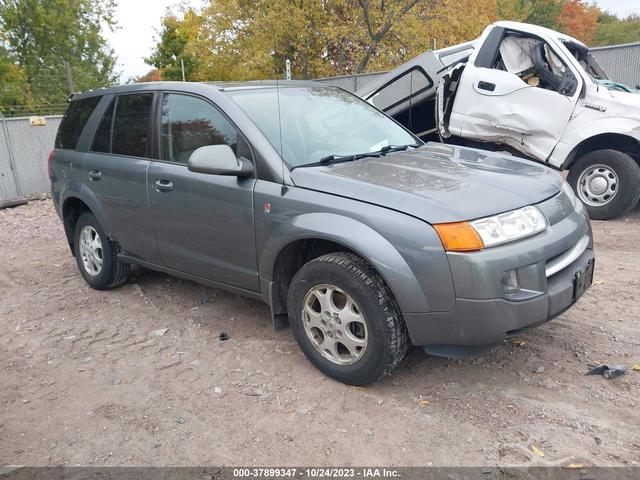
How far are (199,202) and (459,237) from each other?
1.84 metres

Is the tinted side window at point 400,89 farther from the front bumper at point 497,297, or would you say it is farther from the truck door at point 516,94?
the front bumper at point 497,297

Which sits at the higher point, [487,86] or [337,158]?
[487,86]

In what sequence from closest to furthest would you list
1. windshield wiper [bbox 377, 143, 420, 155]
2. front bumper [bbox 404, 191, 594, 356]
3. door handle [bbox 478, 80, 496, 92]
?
front bumper [bbox 404, 191, 594, 356] → windshield wiper [bbox 377, 143, 420, 155] → door handle [bbox 478, 80, 496, 92]

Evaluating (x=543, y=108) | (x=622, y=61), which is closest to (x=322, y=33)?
(x=622, y=61)

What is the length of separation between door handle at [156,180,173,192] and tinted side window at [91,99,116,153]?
90 cm

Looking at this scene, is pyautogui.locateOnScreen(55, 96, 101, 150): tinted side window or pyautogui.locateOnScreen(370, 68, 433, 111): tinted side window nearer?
pyautogui.locateOnScreen(55, 96, 101, 150): tinted side window

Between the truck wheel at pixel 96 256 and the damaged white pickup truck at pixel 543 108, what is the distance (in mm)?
4358

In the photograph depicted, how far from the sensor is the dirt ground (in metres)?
2.72

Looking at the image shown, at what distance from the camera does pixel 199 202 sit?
3.77 meters

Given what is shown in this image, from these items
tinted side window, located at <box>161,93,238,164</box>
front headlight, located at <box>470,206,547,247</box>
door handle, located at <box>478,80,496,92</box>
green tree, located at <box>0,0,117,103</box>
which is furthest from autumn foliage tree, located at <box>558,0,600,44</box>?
front headlight, located at <box>470,206,547,247</box>

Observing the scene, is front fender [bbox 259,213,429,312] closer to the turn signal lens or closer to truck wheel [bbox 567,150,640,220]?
the turn signal lens

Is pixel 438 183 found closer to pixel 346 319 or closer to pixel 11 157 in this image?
pixel 346 319

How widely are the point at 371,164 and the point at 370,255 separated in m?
0.82

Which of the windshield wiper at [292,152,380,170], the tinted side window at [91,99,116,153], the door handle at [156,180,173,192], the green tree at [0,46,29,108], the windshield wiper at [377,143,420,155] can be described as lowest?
the door handle at [156,180,173,192]
